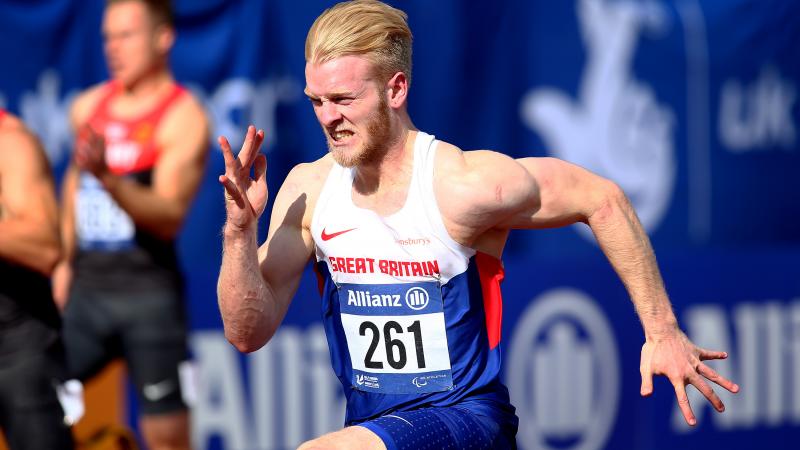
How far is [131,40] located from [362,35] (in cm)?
348

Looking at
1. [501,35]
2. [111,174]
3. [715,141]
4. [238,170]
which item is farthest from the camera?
[715,141]

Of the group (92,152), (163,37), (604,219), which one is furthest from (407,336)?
(163,37)

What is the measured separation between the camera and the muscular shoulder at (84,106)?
7.85m

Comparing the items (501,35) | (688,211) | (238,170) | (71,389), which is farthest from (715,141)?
(238,170)

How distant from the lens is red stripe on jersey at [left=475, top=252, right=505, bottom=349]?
15.4ft

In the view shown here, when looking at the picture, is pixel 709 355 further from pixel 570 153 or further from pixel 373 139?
pixel 570 153

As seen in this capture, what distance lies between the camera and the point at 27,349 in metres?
5.69

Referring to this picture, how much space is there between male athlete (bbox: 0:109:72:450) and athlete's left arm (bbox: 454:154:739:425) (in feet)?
6.63

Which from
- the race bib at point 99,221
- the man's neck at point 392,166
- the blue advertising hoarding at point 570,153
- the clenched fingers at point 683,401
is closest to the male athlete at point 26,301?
the man's neck at point 392,166

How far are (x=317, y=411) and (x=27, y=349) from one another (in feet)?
9.13

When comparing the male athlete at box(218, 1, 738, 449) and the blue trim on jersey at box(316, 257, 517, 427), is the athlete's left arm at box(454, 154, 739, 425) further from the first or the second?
the blue trim on jersey at box(316, 257, 517, 427)

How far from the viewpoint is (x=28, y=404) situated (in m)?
5.64

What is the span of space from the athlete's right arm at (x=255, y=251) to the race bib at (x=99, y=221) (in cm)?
294

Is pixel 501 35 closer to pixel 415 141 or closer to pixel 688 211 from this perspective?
pixel 688 211
